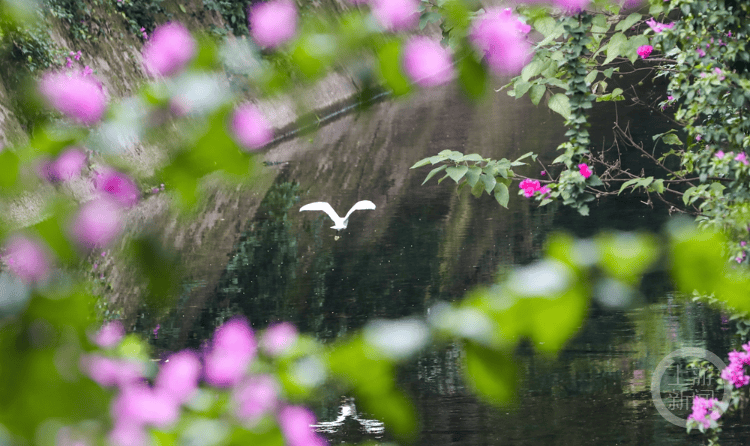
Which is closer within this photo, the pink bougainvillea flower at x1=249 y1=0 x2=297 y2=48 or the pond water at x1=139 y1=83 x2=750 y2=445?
the pink bougainvillea flower at x1=249 y1=0 x2=297 y2=48

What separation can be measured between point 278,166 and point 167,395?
14599 mm

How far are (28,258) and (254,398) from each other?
35 centimetres

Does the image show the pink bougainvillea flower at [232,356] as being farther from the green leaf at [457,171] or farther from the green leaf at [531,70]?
the green leaf at [531,70]

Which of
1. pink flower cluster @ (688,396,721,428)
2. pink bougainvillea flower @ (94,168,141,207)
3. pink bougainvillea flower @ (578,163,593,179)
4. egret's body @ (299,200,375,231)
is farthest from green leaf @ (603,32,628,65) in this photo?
egret's body @ (299,200,375,231)

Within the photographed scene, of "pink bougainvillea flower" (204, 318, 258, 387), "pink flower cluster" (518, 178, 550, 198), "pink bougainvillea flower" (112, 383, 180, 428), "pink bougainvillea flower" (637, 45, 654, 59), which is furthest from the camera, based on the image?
"pink flower cluster" (518, 178, 550, 198)

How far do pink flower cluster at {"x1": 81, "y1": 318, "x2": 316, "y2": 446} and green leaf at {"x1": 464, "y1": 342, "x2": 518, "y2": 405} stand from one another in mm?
322

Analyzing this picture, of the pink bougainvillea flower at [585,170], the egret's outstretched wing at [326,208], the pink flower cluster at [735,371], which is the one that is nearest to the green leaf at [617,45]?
the pink bougainvillea flower at [585,170]

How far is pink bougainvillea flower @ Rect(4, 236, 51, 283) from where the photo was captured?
40.9 inches

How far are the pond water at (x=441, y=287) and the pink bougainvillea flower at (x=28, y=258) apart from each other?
417 millimetres

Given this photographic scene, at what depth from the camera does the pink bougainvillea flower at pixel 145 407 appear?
114 cm

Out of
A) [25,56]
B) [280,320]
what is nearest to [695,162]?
[280,320]

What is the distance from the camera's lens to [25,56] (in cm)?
1260

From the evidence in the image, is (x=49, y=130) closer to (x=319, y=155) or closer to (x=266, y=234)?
(x=266, y=234)

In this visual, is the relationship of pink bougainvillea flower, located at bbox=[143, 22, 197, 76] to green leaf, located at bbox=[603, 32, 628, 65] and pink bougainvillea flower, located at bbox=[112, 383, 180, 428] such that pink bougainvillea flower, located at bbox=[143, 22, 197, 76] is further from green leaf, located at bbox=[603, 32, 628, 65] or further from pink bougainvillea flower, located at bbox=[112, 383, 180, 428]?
green leaf, located at bbox=[603, 32, 628, 65]
